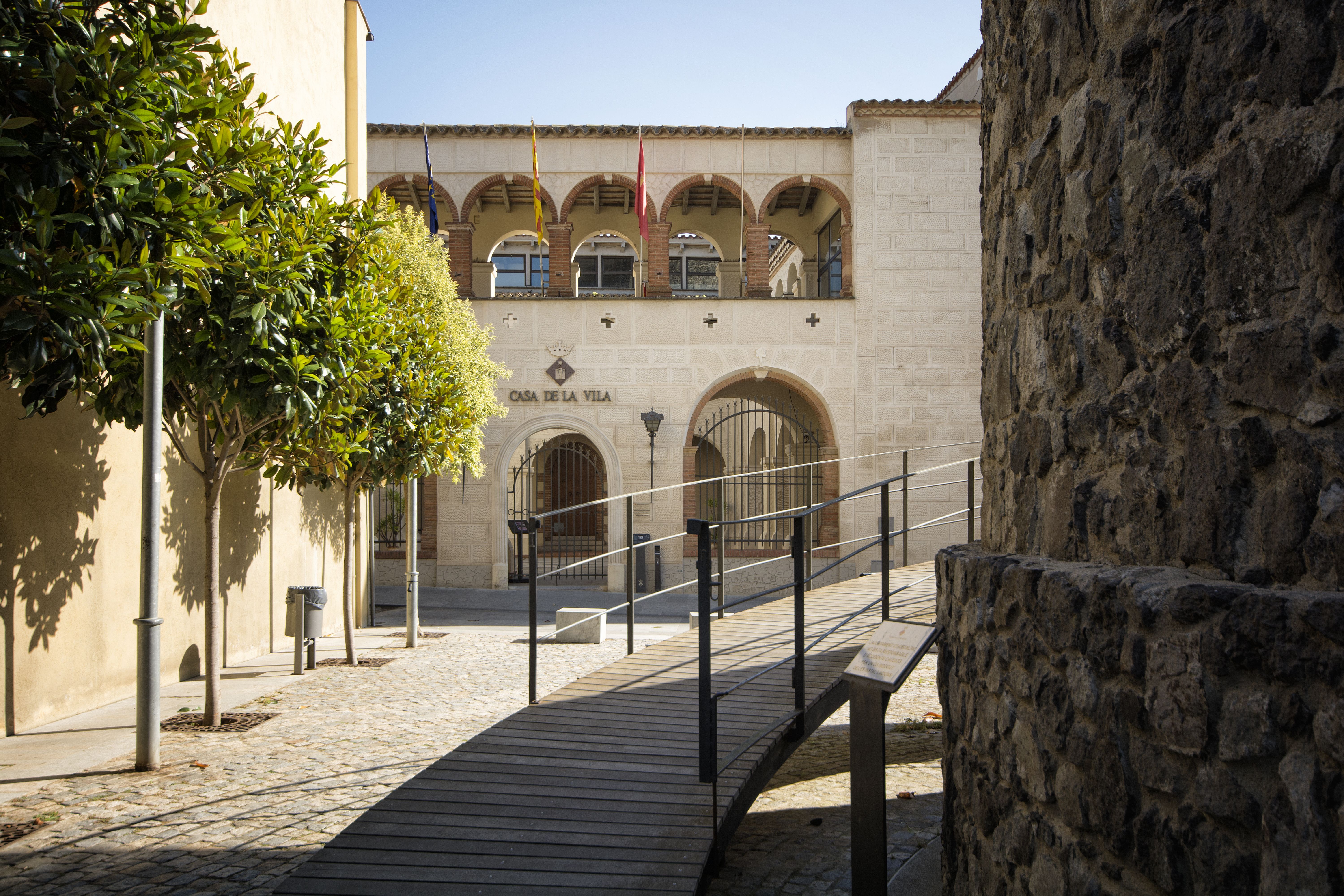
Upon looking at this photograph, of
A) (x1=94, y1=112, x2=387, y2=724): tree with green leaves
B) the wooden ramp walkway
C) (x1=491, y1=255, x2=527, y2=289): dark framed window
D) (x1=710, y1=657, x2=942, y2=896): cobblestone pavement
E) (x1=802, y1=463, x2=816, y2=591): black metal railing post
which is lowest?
(x1=710, y1=657, x2=942, y2=896): cobblestone pavement

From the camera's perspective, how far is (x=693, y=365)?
57.4ft

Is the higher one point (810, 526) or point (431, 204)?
point (431, 204)

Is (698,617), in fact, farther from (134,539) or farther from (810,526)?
(810,526)

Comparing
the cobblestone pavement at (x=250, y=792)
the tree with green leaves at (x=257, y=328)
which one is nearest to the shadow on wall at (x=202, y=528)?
the tree with green leaves at (x=257, y=328)

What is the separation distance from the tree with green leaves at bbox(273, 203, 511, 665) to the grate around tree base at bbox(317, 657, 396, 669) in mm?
108

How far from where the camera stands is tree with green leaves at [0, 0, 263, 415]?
379 centimetres

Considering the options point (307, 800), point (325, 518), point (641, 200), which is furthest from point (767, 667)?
point (641, 200)

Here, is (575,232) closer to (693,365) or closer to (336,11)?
(693,365)

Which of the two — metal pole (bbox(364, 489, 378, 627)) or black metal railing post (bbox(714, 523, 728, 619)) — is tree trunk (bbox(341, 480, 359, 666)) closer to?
metal pole (bbox(364, 489, 378, 627))

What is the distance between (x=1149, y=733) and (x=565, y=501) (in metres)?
23.1

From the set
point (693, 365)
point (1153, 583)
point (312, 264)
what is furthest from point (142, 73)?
point (693, 365)

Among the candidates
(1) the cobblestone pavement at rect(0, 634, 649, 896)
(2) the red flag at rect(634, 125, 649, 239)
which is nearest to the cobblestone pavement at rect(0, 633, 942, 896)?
(1) the cobblestone pavement at rect(0, 634, 649, 896)

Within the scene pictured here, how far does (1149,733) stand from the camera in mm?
2025

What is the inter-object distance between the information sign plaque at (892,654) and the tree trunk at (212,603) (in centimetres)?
521
